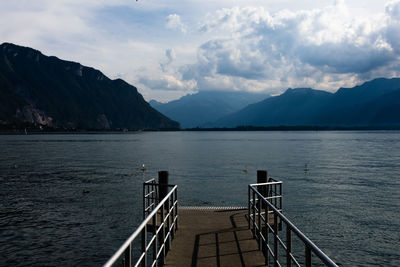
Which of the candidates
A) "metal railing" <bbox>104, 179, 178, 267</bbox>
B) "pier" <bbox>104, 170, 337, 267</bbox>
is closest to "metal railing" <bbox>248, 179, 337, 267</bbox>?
"pier" <bbox>104, 170, 337, 267</bbox>

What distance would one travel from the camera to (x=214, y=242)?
11.0 metres

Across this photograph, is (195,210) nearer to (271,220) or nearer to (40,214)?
(271,220)

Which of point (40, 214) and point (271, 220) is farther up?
point (271, 220)

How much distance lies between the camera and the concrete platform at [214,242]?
9.51 meters

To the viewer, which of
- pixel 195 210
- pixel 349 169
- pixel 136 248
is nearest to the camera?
pixel 195 210

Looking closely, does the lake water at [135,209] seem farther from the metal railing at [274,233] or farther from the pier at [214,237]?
the pier at [214,237]

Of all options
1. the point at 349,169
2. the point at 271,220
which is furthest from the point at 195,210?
the point at 349,169

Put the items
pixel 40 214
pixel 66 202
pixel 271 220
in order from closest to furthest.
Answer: pixel 271 220 < pixel 40 214 < pixel 66 202

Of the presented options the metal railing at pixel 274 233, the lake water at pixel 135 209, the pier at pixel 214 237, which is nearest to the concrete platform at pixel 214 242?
the pier at pixel 214 237

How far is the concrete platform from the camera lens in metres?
9.51

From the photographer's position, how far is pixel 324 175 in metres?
46.8

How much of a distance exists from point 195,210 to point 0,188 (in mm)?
27642

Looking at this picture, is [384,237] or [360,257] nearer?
[360,257]

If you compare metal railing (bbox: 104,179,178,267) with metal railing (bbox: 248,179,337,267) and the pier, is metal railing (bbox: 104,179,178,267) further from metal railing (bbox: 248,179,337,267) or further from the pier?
metal railing (bbox: 248,179,337,267)
